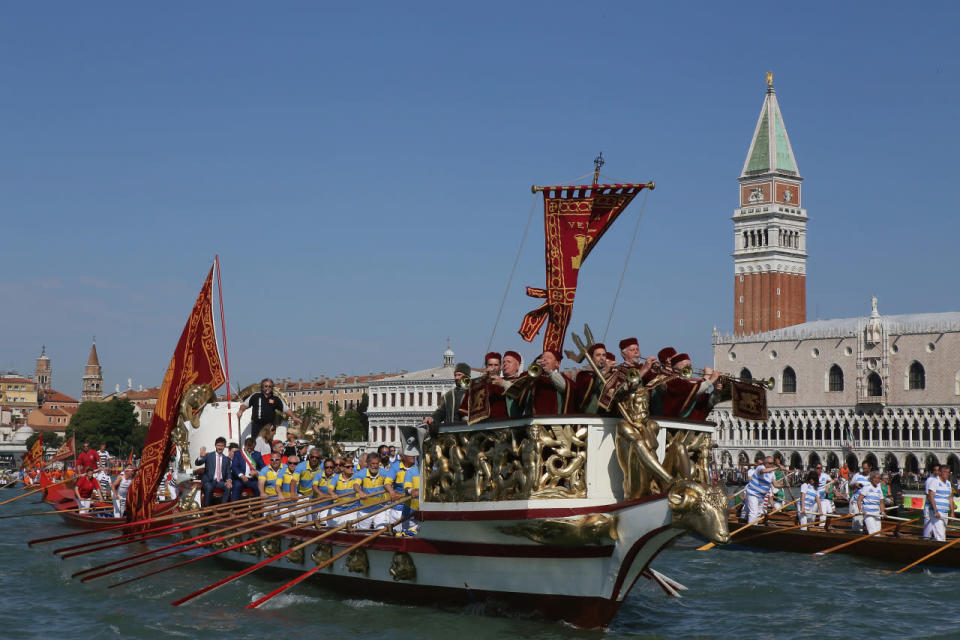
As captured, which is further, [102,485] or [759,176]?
[759,176]

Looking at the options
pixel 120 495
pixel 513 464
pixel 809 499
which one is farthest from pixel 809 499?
pixel 120 495

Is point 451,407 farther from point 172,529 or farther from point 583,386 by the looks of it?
point 172,529

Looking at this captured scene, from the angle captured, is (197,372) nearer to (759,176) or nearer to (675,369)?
(675,369)

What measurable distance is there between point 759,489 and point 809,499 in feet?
3.76

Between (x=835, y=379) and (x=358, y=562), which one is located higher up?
(x=835, y=379)

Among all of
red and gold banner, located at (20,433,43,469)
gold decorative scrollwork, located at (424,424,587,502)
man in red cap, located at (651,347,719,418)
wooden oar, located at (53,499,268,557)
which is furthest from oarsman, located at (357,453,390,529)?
red and gold banner, located at (20,433,43,469)

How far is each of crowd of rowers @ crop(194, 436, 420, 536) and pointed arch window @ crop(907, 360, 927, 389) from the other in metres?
63.7

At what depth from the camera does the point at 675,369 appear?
14.4m

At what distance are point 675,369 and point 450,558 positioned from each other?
3.72 m

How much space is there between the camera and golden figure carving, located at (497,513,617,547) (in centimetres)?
1338

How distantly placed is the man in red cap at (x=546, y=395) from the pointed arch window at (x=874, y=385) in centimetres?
7097

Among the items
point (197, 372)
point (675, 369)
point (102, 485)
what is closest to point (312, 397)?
point (102, 485)

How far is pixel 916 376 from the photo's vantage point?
258ft

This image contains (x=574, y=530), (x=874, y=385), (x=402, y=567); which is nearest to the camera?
(x=574, y=530)
